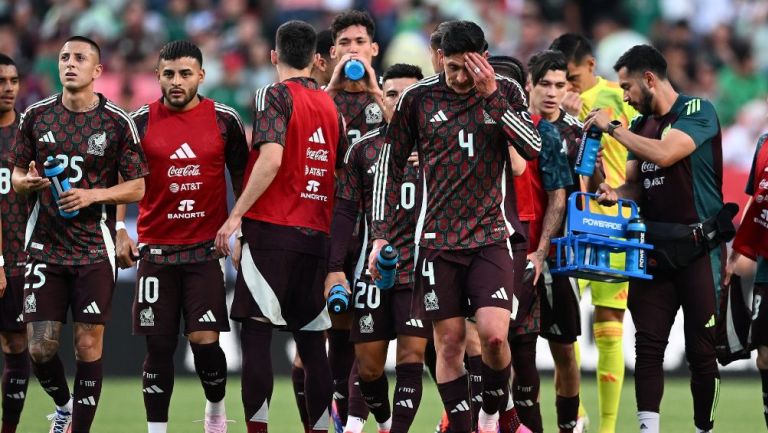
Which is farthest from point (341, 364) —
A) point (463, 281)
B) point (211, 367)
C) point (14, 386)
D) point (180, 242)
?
point (14, 386)

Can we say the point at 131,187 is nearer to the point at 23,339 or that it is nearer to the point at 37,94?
the point at 23,339

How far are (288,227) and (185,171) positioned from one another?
2.68ft

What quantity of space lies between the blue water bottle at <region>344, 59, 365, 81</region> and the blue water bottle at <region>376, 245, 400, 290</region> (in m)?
1.83

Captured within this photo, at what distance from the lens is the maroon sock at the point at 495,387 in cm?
845

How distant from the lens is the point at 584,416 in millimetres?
11070

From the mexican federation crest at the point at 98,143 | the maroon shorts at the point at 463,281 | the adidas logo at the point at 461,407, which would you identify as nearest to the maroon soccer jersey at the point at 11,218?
the mexican federation crest at the point at 98,143

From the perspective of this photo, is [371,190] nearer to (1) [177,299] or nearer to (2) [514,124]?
(1) [177,299]

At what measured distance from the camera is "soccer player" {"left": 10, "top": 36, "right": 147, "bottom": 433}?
9047mm

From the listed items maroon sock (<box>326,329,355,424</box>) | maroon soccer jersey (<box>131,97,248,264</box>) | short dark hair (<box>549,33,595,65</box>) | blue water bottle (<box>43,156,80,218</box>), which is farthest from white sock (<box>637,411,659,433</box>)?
blue water bottle (<box>43,156,80,218</box>)

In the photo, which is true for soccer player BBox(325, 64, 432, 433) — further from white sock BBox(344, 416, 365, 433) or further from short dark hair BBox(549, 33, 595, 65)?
short dark hair BBox(549, 33, 595, 65)

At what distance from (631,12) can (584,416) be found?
36.2 feet

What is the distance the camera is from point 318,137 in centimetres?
919

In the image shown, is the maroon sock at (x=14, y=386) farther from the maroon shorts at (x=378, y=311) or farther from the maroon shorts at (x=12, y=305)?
the maroon shorts at (x=378, y=311)

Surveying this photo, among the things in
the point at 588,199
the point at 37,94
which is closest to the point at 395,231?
the point at 588,199
